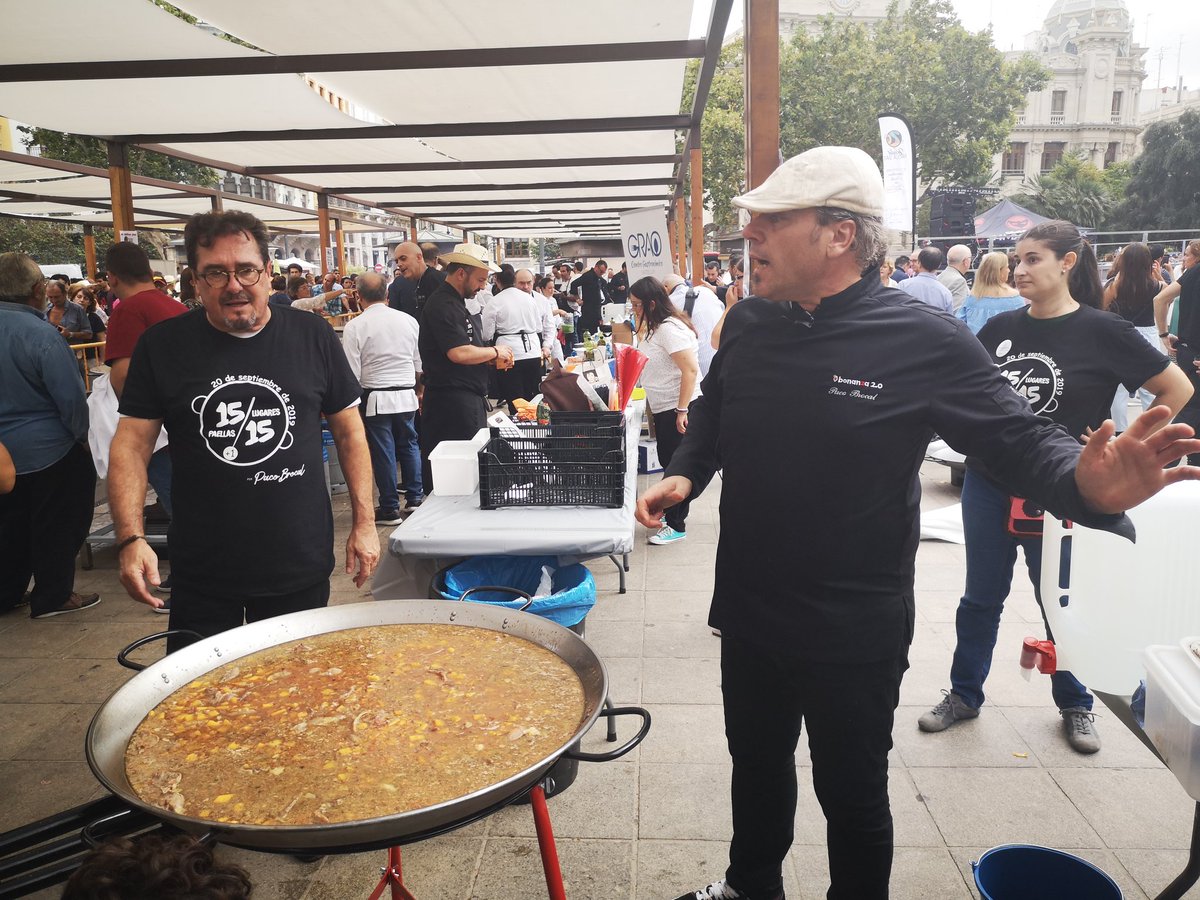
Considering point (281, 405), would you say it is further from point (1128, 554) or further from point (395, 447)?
point (395, 447)

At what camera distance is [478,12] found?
5.26 m

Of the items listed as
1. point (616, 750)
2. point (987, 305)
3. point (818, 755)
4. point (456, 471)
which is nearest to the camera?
point (616, 750)

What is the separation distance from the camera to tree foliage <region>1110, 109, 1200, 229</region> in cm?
4272

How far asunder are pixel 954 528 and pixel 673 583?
2369 mm

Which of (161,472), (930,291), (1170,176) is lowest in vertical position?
(161,472)

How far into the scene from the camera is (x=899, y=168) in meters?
8.06

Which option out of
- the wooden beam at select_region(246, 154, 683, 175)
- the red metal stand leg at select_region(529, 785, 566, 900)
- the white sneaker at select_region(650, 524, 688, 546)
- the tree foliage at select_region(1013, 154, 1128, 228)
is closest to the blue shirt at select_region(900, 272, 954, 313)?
the white sneaker at select_region(650, 524, 688, 546)

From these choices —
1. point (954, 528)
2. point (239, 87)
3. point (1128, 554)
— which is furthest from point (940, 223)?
point (1128, 554)

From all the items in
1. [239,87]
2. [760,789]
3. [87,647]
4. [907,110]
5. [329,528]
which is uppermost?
[907,110]

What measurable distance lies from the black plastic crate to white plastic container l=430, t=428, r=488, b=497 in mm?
→ 173

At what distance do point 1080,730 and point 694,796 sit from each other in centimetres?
157

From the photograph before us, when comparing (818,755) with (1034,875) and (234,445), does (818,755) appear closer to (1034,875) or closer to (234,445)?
(1034,875)

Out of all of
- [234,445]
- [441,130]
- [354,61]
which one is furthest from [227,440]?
[441,130]

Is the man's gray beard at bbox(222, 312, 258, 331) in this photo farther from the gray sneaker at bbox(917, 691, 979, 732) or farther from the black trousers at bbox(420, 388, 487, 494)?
the black trousers at bbox(420, 388, 487, 494)
